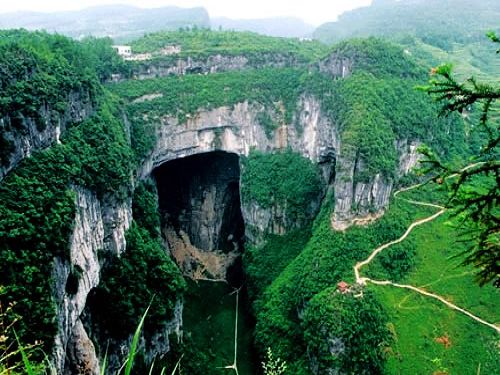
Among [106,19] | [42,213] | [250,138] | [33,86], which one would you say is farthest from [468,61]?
[106,19]

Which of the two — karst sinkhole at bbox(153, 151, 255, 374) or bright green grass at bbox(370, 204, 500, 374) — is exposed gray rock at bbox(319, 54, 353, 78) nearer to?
karst sinkhole at bbox(153, 151, 255, 374)

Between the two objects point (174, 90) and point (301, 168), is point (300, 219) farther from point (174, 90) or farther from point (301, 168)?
point (174, 90)

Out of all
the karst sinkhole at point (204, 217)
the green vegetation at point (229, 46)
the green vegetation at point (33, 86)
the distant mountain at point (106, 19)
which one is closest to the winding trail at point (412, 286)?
the karst sinkhole at point (204, 217)

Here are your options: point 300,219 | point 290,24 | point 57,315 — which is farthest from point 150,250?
point 290,24

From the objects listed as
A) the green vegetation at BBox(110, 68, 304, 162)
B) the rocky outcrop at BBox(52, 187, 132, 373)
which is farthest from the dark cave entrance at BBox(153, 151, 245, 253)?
the rocky outcrop at BBox(52, 187, 132, 373)

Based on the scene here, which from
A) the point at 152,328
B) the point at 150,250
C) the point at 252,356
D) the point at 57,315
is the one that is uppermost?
the point at 57,315

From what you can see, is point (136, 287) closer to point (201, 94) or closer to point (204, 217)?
point (204, 217)
